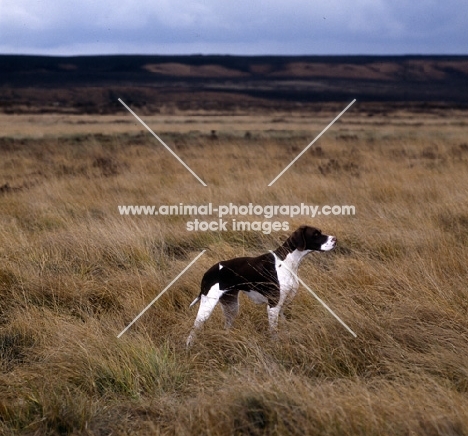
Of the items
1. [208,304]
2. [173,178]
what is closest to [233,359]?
[208,304]

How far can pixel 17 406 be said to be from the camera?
14.5 ft

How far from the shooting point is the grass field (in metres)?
4.09

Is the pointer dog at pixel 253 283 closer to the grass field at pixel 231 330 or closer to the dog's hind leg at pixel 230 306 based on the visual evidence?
the dog's hind leg at pixel 230 306

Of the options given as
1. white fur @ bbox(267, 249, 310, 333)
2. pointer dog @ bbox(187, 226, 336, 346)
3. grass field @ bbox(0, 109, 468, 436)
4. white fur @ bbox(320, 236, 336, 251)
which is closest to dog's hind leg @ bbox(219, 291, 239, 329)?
pointer dog @ bbox(187, 226, 336, 346)

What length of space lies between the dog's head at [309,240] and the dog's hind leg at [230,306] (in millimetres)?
566

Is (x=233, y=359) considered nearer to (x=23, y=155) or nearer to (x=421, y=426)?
(x=421, y=426)

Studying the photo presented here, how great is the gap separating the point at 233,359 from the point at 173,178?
350 inches

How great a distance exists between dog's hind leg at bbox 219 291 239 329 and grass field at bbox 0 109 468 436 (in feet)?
0.38

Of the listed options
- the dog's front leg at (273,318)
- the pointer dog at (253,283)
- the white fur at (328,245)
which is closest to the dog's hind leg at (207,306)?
the pointer dog at (253,283)

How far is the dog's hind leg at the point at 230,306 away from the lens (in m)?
5.41

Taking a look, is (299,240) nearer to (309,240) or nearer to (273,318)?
(309,240)

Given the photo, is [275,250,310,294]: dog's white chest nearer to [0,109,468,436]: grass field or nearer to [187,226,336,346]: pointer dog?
[187,226,336,346]: pointer dog

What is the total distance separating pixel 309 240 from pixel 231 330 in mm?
865

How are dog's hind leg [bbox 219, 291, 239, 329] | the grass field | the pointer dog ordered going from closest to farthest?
the grass field < the pointer dog < dog's hind leg [bbox 219, 291, 239, 329]
